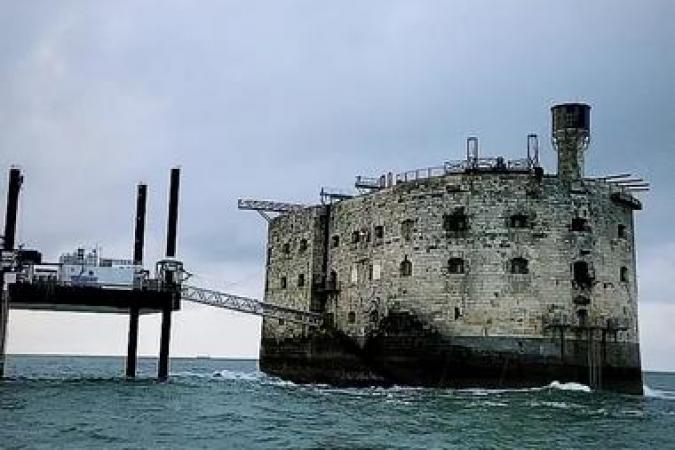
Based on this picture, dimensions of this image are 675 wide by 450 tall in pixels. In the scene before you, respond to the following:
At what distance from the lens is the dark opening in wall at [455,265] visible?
39.2 meters

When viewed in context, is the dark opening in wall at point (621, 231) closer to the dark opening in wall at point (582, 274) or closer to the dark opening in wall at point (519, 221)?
the dark opening in wall at point (582, 274)

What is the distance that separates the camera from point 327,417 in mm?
27109

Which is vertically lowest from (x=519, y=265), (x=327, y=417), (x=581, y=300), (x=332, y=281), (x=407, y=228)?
(x=327, y=417)

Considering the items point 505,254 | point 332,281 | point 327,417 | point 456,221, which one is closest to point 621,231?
point 505,254

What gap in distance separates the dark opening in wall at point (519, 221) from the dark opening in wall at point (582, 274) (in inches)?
A: 102

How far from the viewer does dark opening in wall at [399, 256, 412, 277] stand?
40.7m

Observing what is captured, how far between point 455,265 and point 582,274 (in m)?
5.19

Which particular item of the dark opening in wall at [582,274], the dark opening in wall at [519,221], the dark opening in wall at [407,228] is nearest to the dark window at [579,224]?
the dark opening in wall at [582,274]

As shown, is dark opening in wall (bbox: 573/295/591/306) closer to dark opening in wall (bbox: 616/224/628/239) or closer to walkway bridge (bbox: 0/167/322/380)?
dark opening in wall (bbox: 616/224/628/239)

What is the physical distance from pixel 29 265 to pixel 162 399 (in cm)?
1118

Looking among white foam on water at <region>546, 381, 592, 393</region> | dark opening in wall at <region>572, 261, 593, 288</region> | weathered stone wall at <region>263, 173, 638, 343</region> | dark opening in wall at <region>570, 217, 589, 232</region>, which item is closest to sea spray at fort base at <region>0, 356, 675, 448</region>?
white foam on water at <region>546, 381, 592, 393</region>

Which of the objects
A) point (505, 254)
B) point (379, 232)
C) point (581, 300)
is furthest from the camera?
point (379, 232)

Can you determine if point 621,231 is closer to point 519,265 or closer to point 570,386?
→ point 519,265

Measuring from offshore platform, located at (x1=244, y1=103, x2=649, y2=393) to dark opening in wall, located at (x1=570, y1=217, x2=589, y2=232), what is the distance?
4cm
